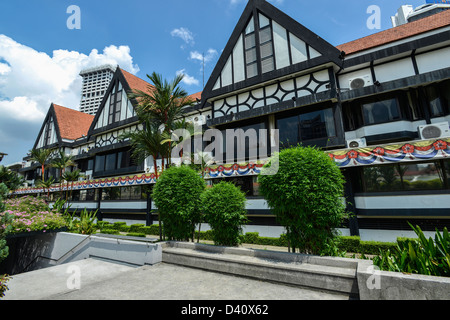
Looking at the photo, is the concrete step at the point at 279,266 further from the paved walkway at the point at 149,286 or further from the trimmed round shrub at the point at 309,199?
the trimmed round shrub at the point at 309,199

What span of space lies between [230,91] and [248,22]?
18.7 ft

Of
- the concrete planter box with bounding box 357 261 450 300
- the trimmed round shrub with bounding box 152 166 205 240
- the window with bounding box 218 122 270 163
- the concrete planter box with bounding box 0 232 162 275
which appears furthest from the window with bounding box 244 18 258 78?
the concrete planter box with bounding box 357 261 450 300

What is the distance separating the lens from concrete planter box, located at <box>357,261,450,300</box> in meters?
2.97

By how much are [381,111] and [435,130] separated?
2603 mm

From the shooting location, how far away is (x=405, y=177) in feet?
33.9

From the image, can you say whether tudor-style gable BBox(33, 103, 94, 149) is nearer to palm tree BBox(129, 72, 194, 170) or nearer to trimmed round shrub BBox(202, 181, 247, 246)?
palm tree BBox(129, 72, 194, 170)

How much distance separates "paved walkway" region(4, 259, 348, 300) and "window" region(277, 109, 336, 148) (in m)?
9.02

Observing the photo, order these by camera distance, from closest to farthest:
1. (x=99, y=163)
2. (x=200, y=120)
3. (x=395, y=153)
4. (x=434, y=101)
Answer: (x=395, y=153) < (x=434, y=101) < (x=200, y=120) < (x=99, y=163)

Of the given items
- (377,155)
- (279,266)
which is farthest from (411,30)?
(279,266)

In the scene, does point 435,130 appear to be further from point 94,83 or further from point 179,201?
point 94,83

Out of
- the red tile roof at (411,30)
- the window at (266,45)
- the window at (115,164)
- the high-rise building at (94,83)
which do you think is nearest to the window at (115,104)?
the window at (115,164)

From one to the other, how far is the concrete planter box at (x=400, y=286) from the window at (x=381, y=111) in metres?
11.1

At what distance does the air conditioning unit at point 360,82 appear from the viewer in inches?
475
